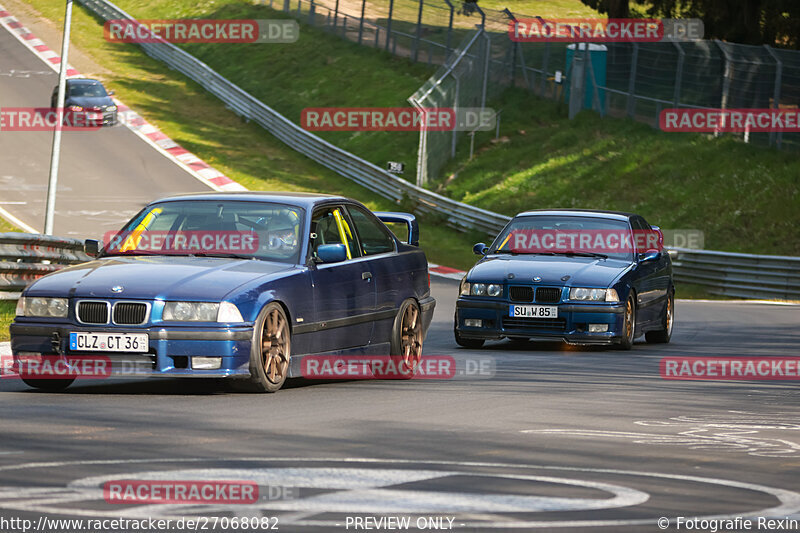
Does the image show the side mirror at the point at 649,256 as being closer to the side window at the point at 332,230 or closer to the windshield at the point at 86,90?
the side window at the point at 332,230

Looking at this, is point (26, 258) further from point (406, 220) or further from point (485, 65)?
point (485, 65)

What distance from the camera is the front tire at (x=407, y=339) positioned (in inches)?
469

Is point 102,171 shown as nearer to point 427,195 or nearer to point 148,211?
point 427,195

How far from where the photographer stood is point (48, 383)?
10.2 meters

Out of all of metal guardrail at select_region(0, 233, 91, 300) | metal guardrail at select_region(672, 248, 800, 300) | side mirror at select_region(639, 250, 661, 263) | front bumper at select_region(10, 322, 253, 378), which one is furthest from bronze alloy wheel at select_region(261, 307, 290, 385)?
metal guardrail at select_region(672, 248, 800, 300)

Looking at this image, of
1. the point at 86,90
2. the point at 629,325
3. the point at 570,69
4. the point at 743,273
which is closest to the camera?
the point at 629,325

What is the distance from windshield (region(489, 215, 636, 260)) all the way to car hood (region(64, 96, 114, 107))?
97.8ft

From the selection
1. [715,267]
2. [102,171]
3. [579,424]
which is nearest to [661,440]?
[579,424]

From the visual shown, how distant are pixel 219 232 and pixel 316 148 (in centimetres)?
3344

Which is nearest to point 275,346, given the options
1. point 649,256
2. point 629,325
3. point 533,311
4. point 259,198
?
point 259,198

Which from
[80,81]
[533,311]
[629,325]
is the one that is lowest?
[629,325]

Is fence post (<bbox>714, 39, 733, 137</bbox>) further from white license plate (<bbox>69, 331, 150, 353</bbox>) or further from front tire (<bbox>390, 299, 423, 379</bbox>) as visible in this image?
white license plate (<bbox>69, 331, 150, 353</bbox>)

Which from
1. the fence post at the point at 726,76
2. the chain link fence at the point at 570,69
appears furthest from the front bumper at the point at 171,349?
the fence post at the point at 726,76

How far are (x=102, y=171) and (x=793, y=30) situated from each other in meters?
20.3
